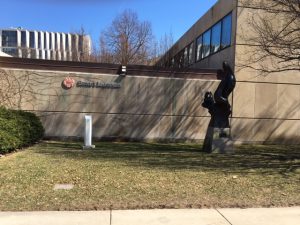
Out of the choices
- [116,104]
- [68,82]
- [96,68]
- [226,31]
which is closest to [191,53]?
[226,31]

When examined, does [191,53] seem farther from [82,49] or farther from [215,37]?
[82,49]

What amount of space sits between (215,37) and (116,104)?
648 centimetres

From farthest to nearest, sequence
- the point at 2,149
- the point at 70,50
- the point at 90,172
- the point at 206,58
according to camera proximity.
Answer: the point at 70,50
the point at 206,58
the point at 2,149
the point at 90,172

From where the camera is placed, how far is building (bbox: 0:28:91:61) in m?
44.3

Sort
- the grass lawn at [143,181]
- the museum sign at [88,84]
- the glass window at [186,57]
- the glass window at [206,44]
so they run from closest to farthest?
the grass lawn at [143,181] < the museum sign at [88,84] < the glass window at [206,44] < the glass window at [186,57]

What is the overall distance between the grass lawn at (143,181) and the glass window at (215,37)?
9107 mm

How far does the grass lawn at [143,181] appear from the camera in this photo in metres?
7.17

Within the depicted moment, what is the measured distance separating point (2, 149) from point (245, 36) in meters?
10.9

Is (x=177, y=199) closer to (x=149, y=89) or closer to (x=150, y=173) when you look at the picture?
(x=150, y=173)

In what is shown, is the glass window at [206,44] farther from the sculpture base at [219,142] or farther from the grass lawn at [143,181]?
the grass lawn at [143,181]

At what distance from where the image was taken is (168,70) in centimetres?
1791

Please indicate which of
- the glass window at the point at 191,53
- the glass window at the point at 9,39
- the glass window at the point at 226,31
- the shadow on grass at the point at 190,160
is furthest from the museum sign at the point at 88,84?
the glass window at the point at 9,39

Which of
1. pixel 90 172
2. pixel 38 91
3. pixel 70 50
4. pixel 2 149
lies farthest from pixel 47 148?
pixel 70 50

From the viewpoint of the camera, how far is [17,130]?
12.7m
